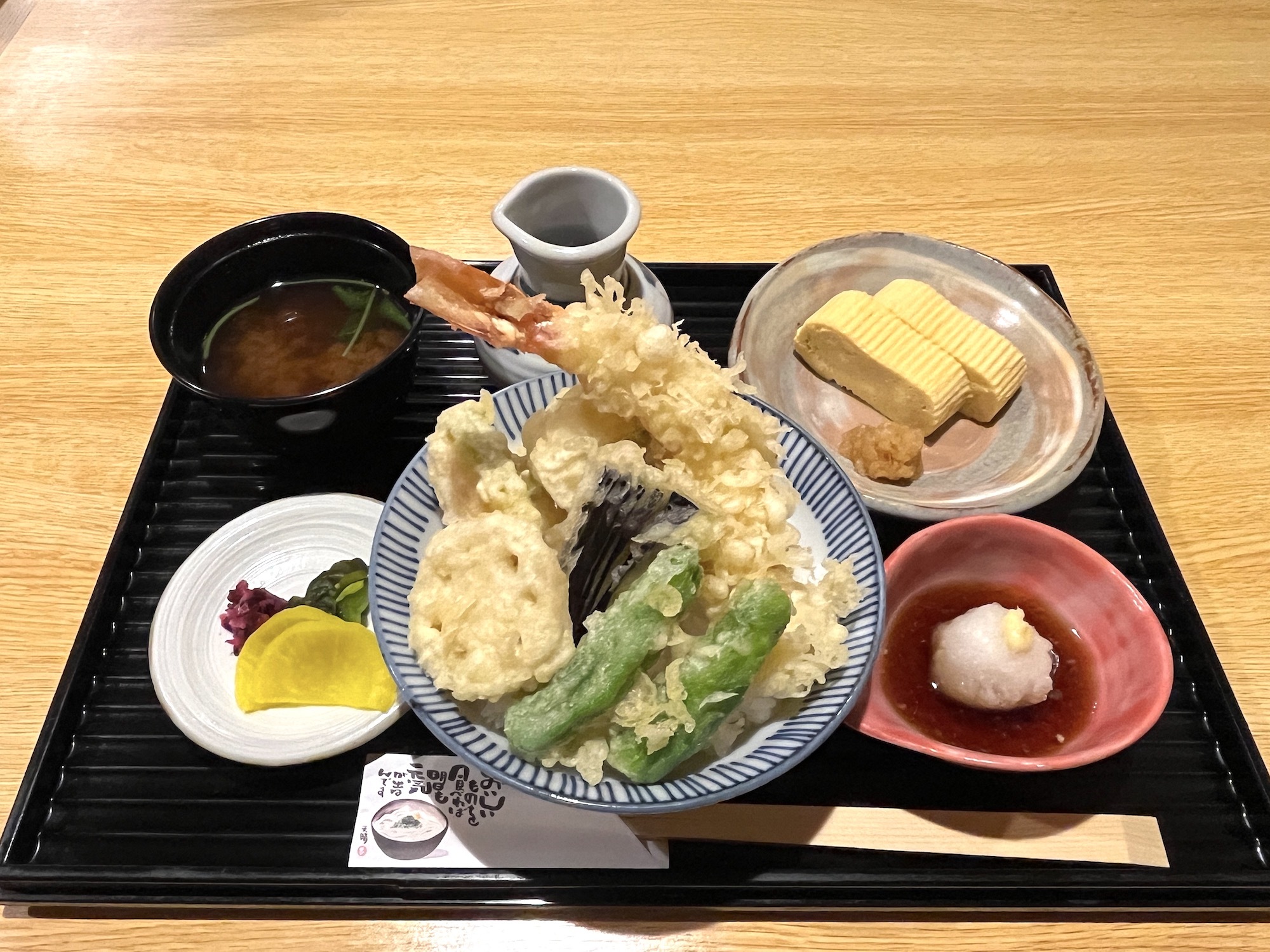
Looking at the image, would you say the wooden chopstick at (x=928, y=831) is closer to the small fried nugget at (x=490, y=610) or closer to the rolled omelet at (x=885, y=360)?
the small fried nugget at (x=490, y=610)

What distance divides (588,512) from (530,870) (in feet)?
1.95

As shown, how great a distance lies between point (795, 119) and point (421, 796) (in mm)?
2414

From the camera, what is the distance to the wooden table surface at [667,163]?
5.95ft

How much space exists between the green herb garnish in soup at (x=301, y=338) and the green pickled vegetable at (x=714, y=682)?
3.12 ft

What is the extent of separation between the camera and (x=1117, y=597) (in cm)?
144

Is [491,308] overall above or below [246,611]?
above

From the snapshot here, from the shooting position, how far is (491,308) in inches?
50.1

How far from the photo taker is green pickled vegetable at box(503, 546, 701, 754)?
112cm

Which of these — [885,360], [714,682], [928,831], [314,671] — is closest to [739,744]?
[714,682]

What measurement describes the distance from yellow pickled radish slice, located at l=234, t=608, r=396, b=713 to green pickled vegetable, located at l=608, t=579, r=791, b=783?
48 cm

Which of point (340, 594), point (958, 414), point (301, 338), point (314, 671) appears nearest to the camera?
point (314, 671)

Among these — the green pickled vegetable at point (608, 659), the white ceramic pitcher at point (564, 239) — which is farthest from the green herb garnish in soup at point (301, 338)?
the green pickled vegetable at point (608, 659)

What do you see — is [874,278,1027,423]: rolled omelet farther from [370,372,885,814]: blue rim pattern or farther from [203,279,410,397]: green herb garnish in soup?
[203,279,410,397]: green herb garnish in soup

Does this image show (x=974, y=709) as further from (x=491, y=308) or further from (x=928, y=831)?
(x=491, y=308)
